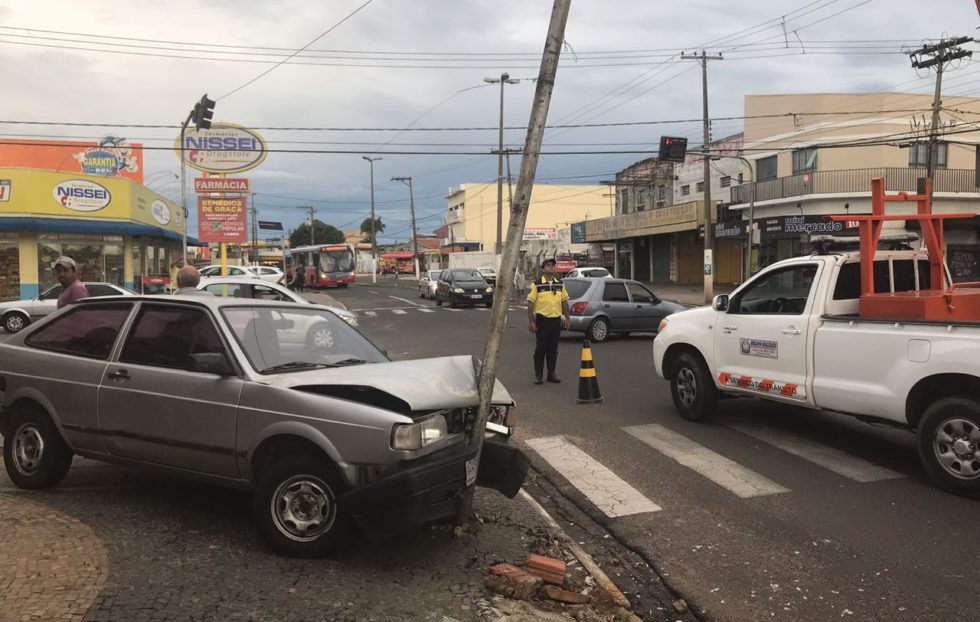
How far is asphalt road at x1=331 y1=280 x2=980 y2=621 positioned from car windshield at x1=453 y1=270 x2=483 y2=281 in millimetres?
22126

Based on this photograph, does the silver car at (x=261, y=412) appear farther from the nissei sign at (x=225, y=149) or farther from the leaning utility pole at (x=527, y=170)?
the nissei sign at (x=225, y=149)

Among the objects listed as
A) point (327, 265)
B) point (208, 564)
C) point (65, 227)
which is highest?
point (65, 227)

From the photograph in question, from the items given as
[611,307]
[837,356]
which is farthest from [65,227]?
[837,356]

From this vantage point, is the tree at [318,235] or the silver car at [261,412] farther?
the tree at [318,235]

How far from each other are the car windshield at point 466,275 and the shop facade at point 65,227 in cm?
1280

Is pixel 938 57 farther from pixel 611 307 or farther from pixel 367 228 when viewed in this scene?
pixel 367 228

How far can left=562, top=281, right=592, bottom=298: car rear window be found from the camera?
16692 mm

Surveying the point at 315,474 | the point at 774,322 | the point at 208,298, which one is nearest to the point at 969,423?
the point at 774,322

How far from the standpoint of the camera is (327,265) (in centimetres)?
5081

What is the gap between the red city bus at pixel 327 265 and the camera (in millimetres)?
50625

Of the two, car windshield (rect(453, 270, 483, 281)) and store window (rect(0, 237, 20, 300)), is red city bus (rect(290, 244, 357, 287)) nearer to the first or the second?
car windshield (rect(453, 270, 483, 281))

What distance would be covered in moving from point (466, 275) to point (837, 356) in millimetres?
26294

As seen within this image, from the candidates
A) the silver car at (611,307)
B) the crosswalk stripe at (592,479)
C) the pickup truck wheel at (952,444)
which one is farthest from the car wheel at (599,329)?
the pickup truck wheel at (952,444)

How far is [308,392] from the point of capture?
4.16m
